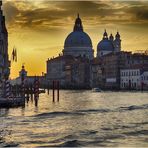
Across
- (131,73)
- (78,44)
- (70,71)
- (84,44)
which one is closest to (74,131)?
(131,73)

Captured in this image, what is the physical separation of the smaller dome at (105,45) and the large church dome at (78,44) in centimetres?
325

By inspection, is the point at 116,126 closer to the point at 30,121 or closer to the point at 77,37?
the point at 30,121

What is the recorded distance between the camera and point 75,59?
13000 cm

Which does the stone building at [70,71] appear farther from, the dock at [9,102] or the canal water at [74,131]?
the canal water at [74,131]

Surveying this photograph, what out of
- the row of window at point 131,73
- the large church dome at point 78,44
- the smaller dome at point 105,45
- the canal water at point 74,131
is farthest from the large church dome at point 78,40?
the canal water at point 74,131

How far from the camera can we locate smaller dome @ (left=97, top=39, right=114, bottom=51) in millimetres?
134750

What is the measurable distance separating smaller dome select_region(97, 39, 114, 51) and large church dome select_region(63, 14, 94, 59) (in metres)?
3.25

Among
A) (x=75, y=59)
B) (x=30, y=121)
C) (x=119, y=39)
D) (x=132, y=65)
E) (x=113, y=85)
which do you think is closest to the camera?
(x=30, y=121)

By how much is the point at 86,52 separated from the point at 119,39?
8.65m

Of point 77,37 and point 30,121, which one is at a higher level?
point 77,37

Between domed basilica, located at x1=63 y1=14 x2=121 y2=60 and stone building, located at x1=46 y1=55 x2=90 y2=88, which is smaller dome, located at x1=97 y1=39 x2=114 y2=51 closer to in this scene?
domed basilica, located at x1=63 y1=14 x2=121 y2=60

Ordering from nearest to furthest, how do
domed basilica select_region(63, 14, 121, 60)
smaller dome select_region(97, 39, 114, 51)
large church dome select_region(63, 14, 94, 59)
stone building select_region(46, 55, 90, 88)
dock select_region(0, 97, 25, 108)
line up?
dock select_region(0, 97, 25, 108), stone building select_region(46, 55, 90, 88), smaller dome select_region(97, 39, 114, 51), domed basilica select_region(63, 14, 121, 60), large church dome select_region(63, 14, 94, 59)

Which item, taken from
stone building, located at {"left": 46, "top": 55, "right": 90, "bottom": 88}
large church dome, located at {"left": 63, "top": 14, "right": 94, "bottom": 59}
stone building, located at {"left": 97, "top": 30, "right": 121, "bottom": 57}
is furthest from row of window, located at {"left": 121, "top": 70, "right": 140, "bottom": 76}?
large church dome, located at {"left": 63, "top": 14, "right": 94, "bottom": 59}

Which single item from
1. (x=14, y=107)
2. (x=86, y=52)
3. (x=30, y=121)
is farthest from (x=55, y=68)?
(x=30, y=121)
